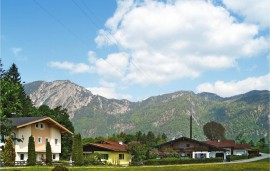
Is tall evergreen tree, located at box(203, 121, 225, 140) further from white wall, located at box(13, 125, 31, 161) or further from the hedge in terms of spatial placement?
white wall, located at box(13, 125, 31, 161)

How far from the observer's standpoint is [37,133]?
68312 mm

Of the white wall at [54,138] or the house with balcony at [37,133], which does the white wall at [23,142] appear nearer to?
the house with balcony at [37,133]

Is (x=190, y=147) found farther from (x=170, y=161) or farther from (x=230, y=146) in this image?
(x=230, y=146)

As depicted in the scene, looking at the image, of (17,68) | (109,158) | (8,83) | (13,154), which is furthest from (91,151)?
(8,83)

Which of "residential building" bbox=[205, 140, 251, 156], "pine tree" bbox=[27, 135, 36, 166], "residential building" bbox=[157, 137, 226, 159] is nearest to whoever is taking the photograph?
"pine tree" bbox=[27, 135, 36, 166]

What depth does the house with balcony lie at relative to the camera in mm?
64188

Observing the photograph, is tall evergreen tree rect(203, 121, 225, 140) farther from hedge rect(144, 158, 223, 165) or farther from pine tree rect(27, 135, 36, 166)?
pine tree rect(27, 135, 36, 166)

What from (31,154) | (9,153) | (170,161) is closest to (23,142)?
(31,154)

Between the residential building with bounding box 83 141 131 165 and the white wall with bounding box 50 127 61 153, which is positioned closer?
the white wall with bounding box 50 127 61 153

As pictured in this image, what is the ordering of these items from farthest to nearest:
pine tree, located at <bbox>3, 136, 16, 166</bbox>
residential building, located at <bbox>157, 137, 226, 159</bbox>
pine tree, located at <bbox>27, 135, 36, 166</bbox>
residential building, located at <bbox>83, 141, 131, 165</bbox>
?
residential building, located at <bbox>157, 137, 226, 159</bbox>
residential building, located at <bbox>83, 141, 131, 165</bbox>
pine tree, located at <bbox>27, 135, 36, 166</bbox>
pine tree, located at <bbox>3, 136, 16, 166</bbox>

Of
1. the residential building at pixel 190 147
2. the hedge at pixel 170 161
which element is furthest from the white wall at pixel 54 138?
the residential building at pixel 190 147

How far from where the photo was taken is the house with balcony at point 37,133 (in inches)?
2527

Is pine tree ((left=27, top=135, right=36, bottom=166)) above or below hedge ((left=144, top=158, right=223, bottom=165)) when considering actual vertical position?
above

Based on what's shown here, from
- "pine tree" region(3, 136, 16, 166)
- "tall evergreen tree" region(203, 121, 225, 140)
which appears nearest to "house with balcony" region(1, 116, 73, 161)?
"pine tree" region(3, 136, 16, 166)
